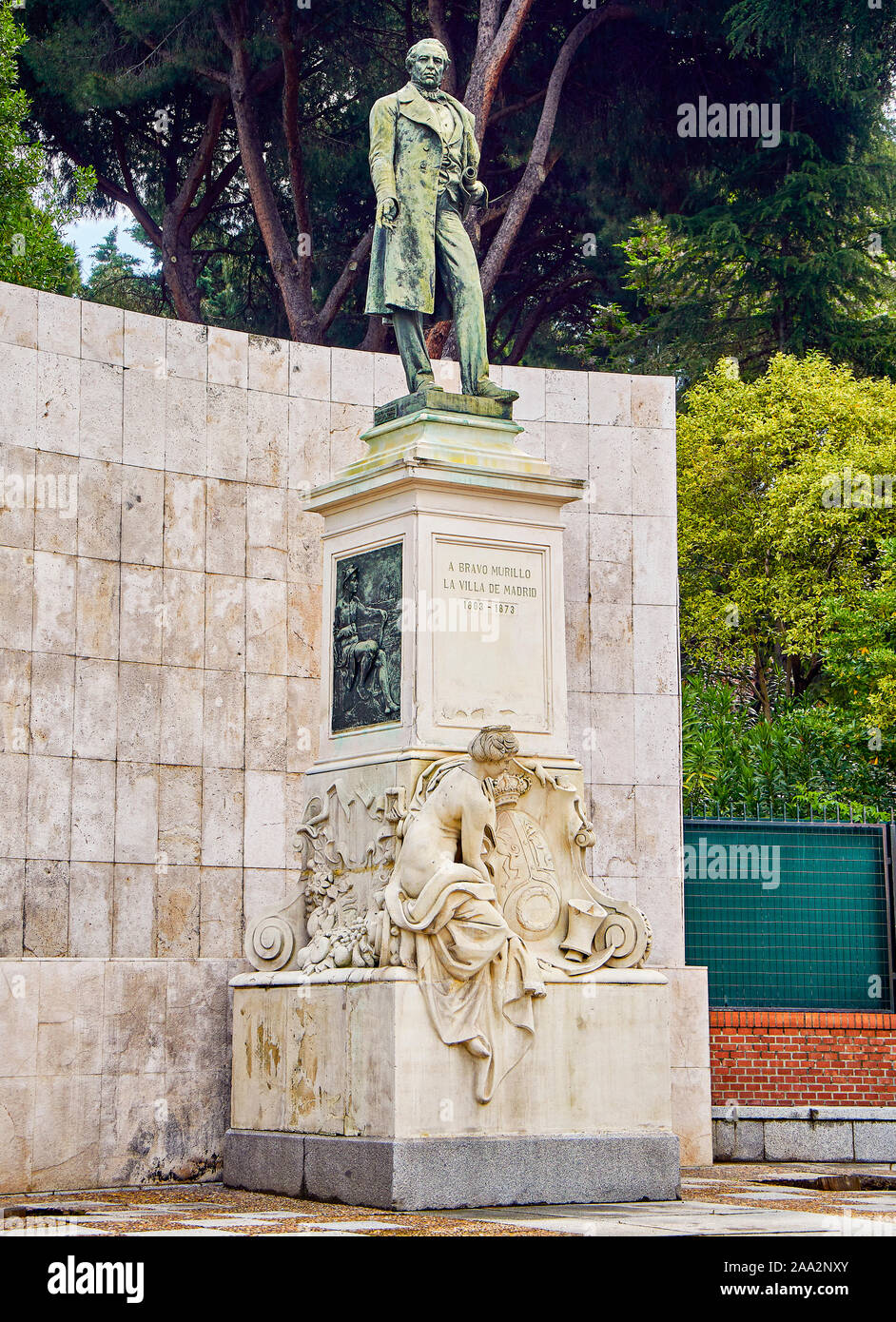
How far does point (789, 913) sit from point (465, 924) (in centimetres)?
568

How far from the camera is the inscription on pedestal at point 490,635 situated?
35.6 ft

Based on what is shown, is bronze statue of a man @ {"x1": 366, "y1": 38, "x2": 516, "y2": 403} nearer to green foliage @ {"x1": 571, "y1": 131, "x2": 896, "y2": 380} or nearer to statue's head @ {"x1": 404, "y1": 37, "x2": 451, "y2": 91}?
statue's head @ {"x1": 404, "y1": 37, "x2": 451, "y2": 91}

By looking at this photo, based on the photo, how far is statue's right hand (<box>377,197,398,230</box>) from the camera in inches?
461

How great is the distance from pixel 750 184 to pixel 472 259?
61.4ft

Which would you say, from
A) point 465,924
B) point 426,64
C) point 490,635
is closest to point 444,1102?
point 465,924

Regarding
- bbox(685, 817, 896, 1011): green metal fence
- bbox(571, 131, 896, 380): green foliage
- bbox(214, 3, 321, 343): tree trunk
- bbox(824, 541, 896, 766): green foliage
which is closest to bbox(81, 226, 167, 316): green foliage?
bbox(214, 3, 321, 343): tree trunk

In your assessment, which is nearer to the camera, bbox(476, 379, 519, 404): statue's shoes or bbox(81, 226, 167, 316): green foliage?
bbox(476, 379, 519, 404): statue's shoes

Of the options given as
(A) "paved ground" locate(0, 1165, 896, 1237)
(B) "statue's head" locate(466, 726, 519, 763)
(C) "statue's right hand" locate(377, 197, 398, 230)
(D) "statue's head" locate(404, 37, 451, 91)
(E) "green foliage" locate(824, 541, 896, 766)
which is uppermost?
(D) "statue's head" locate(404, 37, 451, 91)

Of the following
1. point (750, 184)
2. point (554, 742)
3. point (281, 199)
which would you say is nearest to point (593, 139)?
point (750, 184)

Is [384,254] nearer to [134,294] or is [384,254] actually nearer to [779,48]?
[779,48]

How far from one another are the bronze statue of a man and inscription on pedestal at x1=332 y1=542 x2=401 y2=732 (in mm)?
1289

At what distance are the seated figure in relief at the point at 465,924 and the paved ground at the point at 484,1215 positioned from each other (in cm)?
96

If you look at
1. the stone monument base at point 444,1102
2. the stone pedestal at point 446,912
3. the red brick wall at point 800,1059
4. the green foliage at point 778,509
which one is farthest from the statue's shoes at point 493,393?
the green foliage at point 778,509

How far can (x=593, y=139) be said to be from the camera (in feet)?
96.1
